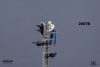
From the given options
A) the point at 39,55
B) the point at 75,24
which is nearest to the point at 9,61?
the point at 39,55

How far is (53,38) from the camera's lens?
966 cm

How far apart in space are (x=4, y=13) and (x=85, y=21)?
2.70 m

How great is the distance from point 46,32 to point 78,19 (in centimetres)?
508

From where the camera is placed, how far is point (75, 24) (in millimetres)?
14570

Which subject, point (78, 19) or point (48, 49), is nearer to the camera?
point (48, 49)

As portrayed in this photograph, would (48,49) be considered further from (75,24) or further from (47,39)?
(75,24)

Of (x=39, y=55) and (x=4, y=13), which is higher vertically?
(x=4, y=13)

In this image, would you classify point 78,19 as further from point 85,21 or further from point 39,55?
point 39,55

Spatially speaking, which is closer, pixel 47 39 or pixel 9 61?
pixel 47 39

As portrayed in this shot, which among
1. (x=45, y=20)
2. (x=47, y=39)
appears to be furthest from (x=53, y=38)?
(x=45, y=20)

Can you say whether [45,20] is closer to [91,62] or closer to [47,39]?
[91,62]

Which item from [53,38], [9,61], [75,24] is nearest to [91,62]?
[75,24]

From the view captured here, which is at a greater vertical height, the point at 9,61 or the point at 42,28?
the point at 42,28

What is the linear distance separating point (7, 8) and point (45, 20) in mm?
1353
